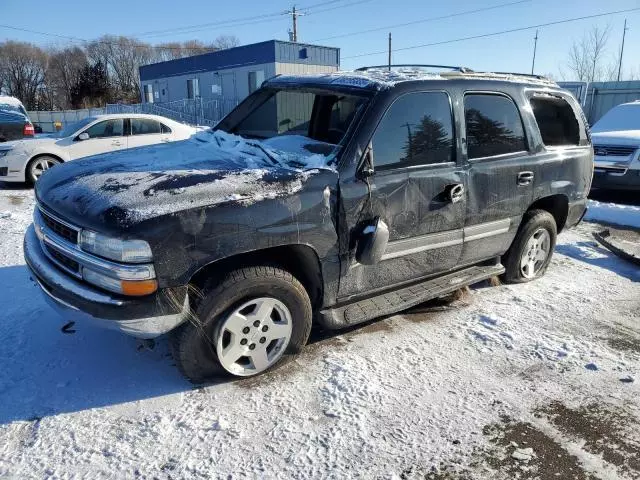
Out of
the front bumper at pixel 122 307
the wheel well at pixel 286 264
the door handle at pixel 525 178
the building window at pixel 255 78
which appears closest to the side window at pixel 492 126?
the door handle at pixel 525 178

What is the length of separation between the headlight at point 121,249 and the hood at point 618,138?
368 inches

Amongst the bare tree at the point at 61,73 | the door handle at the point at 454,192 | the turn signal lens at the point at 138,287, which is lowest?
the turn signal lens at the point at 138,287

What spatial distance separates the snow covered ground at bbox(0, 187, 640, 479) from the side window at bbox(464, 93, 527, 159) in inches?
55.0

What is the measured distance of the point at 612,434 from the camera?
280 centimetres

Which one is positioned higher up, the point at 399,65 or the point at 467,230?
the point at 399,65

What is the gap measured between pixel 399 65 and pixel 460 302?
2.21m

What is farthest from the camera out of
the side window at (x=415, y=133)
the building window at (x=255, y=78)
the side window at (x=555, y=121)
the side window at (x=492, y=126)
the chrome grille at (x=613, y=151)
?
the building window at (x=255, y=78)

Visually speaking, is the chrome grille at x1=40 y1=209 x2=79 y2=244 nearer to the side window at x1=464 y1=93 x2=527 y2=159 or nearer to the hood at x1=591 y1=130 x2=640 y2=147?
the side window at x1=464 y1=93 x2=527 y2=159

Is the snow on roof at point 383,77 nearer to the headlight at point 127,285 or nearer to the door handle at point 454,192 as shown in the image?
the door handle at point 454,192

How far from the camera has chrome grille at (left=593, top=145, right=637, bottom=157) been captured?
30.6ft

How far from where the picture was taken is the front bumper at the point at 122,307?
267 cm

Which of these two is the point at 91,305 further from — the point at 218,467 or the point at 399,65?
the point at 399,65

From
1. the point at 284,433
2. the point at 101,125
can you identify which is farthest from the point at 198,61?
the point at 284,433

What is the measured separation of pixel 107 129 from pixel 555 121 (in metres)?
8.22
